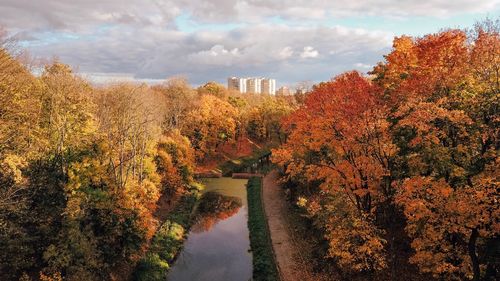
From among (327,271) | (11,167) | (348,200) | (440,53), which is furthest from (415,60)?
(11,167)

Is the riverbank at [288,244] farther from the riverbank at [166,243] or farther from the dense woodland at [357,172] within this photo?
the riverbank at [166,243]

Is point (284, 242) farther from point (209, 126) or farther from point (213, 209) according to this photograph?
point (209, 126)

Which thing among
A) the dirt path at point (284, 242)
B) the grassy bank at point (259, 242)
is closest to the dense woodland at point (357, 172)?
the dirt path at point (284, 242)

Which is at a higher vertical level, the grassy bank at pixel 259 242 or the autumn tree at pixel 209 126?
the autumn tree at pixel 209 126

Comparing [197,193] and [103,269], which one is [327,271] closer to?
[103,269]

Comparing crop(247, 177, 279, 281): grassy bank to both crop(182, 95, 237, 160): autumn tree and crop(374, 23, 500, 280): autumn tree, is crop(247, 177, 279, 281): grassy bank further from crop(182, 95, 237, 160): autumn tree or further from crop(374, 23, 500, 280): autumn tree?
crop(182, 95, 237, 160): autumn tree

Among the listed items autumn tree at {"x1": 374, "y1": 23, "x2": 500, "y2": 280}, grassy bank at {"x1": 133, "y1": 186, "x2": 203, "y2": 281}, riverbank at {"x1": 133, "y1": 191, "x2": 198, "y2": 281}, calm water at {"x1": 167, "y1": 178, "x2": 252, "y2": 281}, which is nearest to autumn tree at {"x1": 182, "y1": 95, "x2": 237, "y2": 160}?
riverbank at {"x1": 133, "y1": 191, "x2": 198, "y2": 281}
